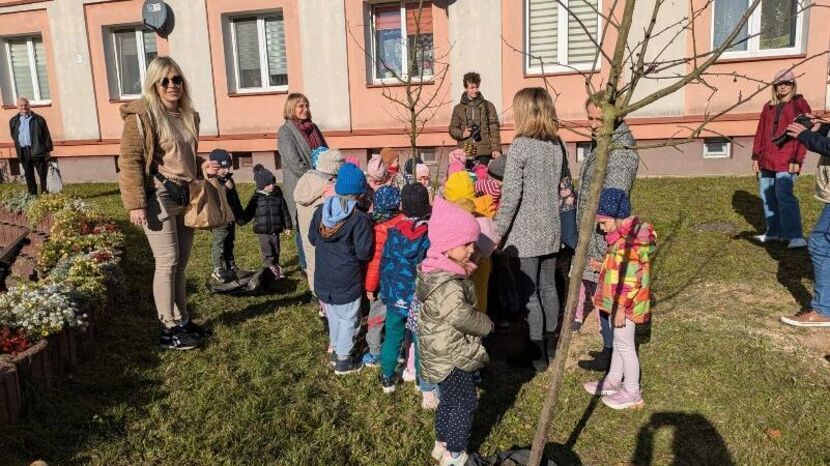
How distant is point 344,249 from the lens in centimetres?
435

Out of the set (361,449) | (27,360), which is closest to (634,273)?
(361,449)

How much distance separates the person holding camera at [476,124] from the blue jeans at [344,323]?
4.02 m

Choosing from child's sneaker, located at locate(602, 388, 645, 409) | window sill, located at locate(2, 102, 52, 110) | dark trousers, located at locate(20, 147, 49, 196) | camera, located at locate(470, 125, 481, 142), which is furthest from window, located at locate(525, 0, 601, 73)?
window sill, located at locate(2, 102, 52, 110)

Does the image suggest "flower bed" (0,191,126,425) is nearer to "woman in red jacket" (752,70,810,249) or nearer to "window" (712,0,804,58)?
"woman in red jacket" (752,70,810,249)

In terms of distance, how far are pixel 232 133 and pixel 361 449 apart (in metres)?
11.5

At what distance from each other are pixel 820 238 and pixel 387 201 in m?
3.29

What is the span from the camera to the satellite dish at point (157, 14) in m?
13.6

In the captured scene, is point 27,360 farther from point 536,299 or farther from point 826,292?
point 826,292

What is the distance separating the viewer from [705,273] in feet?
21.0

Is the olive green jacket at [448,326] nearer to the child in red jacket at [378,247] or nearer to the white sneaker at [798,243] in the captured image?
the child in red jacket at [378,247]

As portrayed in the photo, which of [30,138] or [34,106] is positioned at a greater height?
[34,106]

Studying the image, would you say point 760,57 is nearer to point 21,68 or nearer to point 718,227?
point 718,227

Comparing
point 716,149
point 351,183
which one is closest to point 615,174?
point 351,183

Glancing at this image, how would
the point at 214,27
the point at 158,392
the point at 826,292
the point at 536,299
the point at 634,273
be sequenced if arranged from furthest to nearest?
the point at 214,27 < the point at 826,292 < the point at 536,299 < the point at 158,392 < the point at 634,273
